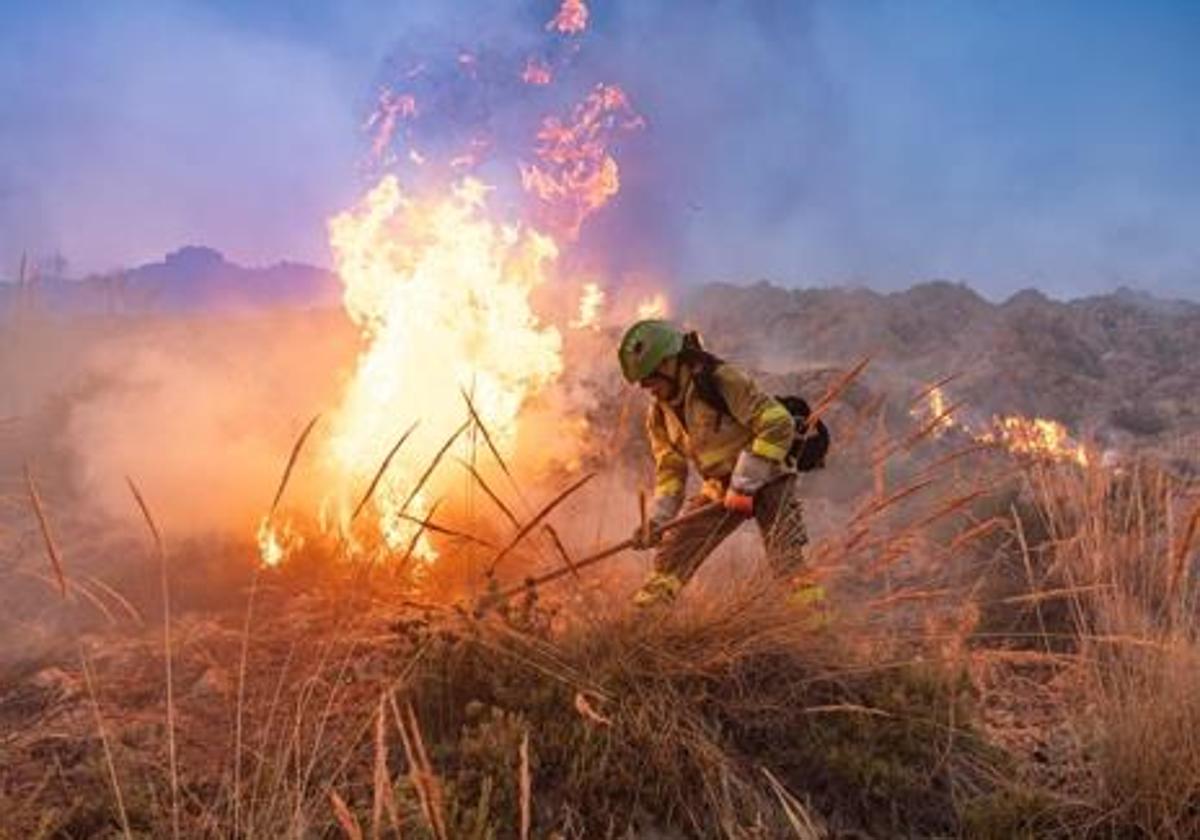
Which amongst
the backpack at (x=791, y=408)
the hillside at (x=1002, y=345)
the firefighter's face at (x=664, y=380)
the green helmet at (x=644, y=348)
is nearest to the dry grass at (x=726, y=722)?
the backpack at (x=791, y=408)

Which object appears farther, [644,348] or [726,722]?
[644,348]

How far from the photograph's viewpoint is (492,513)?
11.5 metres

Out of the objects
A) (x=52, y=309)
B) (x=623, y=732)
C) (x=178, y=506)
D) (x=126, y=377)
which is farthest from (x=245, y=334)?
(x=623, y=732)

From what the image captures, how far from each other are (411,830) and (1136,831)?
2.15 metres

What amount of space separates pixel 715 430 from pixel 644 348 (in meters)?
0.61

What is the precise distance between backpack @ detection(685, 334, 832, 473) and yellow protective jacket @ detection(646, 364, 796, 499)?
0.08 feet

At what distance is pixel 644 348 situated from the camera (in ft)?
16.8

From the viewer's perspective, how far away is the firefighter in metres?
4.91

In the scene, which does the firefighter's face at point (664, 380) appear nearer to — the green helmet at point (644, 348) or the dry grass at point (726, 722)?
the green helmet at point (644, 348)

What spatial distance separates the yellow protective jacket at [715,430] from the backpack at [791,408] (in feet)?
0.08

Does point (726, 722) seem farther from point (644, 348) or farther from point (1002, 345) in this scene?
point (1002, 345)

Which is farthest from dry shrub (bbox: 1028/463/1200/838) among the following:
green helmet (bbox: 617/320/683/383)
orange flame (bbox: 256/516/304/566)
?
orange flame (bbox: 256/516/304/566)

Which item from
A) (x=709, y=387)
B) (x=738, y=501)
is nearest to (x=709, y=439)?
(x=709, y=387)

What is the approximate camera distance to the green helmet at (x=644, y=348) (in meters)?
5.11
